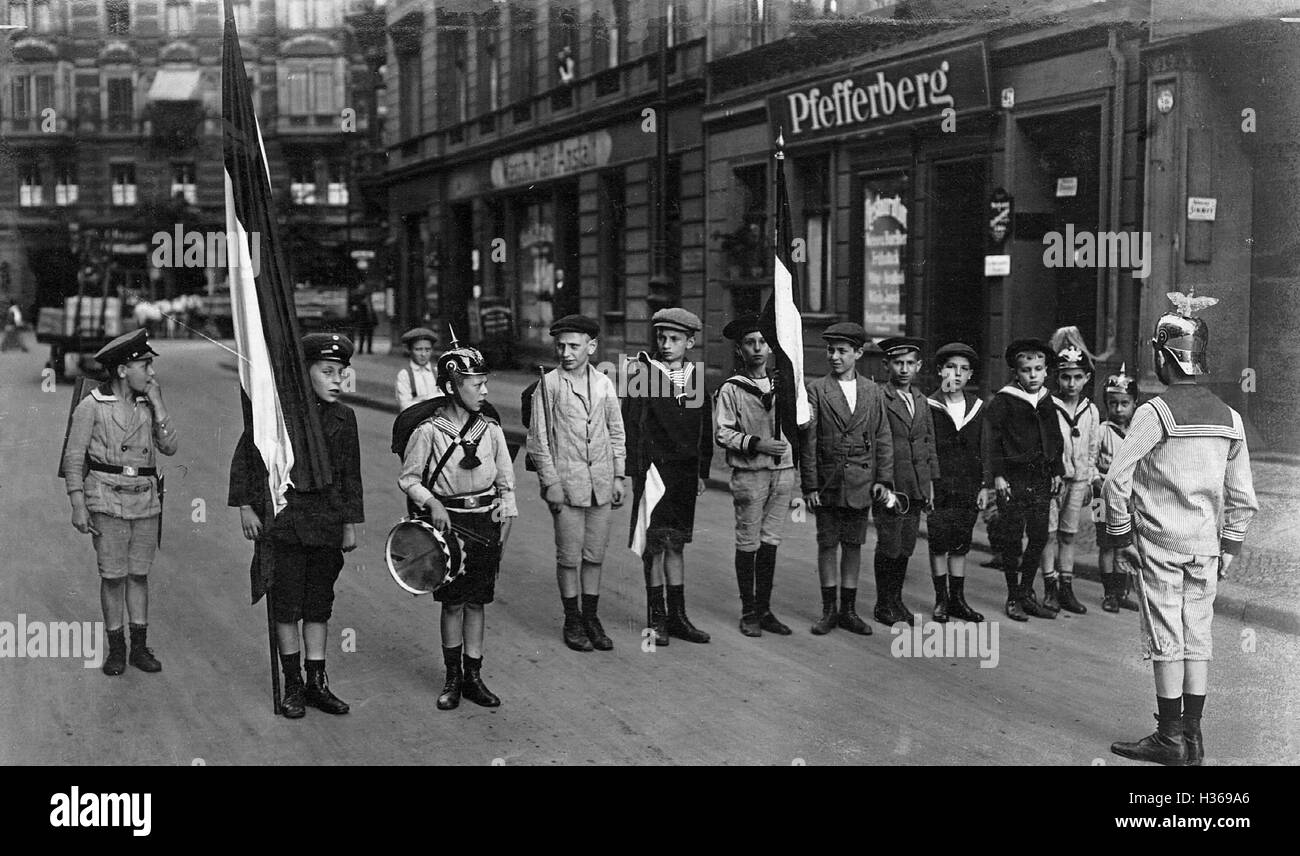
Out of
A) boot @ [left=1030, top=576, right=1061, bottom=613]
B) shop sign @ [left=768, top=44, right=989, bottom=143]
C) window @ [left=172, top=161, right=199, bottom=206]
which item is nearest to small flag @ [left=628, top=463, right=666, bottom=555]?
boot @ [left=1030, top=576, right=1061, bottom=613]

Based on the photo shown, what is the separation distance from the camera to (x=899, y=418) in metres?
7.67

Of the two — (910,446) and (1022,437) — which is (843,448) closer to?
(910,446)

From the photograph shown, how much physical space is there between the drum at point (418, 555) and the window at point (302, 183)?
7.66 meters

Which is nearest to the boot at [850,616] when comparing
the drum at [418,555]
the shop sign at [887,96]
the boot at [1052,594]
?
the boot at [1052,594]

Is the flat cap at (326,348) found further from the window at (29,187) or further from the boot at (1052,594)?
the boot at (1052,594)

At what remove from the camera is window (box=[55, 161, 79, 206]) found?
7.41m

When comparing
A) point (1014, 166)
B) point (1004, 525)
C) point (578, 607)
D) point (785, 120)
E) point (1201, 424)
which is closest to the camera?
point (1201, 424)

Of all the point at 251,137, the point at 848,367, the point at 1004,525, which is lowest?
the point at 1004,525

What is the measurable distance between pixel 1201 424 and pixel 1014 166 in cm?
797

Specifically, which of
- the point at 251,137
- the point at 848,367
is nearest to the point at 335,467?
the point at 251,137

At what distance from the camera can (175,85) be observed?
7.41 m

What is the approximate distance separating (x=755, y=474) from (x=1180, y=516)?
270 centimetres

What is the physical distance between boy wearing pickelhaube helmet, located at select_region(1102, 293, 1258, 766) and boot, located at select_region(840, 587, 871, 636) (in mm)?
2163
